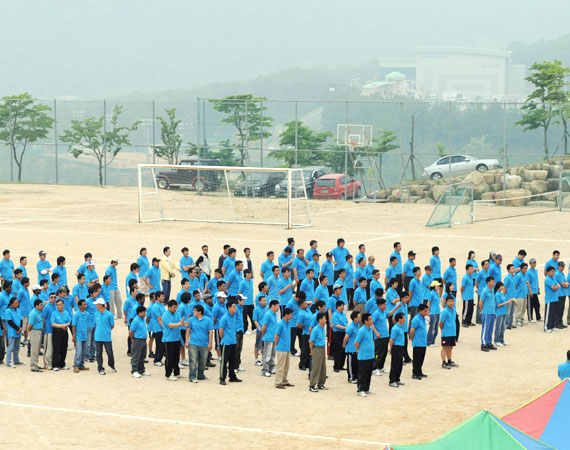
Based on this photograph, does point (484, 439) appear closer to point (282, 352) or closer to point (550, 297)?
point (282, 352)

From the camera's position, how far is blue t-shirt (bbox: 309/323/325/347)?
14.8m

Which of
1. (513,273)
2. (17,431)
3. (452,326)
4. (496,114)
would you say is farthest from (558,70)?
(17,431)

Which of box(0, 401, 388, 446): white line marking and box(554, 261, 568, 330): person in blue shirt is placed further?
box(554, 261, 568, 330): person in blue shirt

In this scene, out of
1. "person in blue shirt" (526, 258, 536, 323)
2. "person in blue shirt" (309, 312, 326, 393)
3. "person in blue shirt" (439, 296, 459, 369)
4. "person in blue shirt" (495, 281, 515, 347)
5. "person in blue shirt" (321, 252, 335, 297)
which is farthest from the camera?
"person in blue shirt" (321, 252, 335, 297)

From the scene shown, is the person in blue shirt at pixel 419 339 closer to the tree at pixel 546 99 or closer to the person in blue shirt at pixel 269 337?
the person in blue shirt at pixel 269 337

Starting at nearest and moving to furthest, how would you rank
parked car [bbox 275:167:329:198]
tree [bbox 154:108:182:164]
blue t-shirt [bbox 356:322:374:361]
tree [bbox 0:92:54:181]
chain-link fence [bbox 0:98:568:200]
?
1. blue t-shirt [bbox 356:322:374:361]
2. parked car [bbox 275:167:329:198]
3. chain-link fence [bbox 0:98:568:200]
4. tree [bbox 154:108:182:164]
5. tree [bbox 0:92:54:181]

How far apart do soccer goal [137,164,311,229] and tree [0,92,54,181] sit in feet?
48.6

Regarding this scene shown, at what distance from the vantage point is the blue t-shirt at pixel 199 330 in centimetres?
1538

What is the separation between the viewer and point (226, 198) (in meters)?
41.1

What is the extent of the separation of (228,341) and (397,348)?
296cm

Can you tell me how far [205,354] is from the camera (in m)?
15.7

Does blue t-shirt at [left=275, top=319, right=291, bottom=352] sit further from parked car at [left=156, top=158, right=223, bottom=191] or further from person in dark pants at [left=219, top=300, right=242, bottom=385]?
parked car at [left=156, top=158, right=223, bottom=191]

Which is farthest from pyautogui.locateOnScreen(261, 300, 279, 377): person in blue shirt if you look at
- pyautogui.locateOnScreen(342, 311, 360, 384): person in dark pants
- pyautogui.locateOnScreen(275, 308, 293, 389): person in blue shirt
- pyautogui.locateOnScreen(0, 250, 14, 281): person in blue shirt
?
pyautogui.locateOnScreen(0, 250, 14, 281): person in blue shirt

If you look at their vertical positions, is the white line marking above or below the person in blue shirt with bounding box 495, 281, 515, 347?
below
